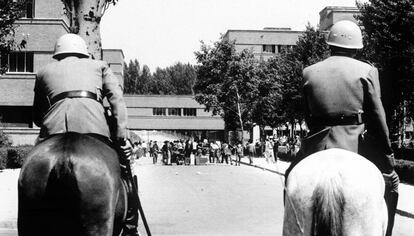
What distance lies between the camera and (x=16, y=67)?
128 ft

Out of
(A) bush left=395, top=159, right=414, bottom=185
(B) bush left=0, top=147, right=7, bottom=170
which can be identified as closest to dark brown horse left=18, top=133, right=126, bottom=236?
(A) bush left=395, top=159, right=414, bottom=185

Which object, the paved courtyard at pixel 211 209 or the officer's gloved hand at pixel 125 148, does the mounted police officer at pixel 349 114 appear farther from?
the paved courtyard at pixel 211 209

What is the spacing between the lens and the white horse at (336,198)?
423 cm

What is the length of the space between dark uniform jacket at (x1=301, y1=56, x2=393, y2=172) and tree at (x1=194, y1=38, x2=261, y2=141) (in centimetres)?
4914

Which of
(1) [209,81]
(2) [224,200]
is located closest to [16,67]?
(1) [209,81]

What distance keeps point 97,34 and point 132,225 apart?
7607 mm

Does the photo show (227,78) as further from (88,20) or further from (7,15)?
(88,20)

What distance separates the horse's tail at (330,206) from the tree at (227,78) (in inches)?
1977

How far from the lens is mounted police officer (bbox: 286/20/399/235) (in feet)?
16.9

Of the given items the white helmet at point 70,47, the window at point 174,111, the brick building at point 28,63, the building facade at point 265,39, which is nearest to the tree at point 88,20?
the white helmet at point 70,47

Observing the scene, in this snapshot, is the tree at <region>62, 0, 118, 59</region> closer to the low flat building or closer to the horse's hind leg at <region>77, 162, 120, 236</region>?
the horse's hind leg at <region>77, 162, 120, 236</region>

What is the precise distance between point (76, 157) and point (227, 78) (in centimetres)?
5064

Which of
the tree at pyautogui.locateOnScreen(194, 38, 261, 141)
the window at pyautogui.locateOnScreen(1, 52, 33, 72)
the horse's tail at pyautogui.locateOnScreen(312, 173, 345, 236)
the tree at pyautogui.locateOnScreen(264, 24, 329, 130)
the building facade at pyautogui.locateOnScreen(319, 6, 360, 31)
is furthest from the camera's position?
the building facade at pyautogui.locateOnScreen(319, 6, 360, 31)

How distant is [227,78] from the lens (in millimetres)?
55188
